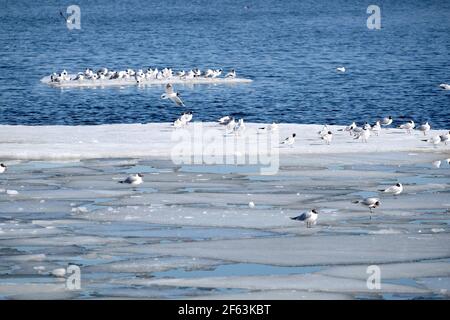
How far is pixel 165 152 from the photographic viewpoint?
27.8m

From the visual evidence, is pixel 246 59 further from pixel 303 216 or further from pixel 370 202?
pixel 303 216

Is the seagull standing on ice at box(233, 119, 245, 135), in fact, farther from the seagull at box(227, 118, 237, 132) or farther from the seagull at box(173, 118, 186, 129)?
the seagull at box(173, 118, 186, 129)

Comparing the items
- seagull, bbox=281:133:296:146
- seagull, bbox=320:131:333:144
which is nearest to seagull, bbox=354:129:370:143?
seagull, bbox=320:131:333:144

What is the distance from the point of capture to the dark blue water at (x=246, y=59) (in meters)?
47.2

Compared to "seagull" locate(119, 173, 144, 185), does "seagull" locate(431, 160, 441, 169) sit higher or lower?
higher

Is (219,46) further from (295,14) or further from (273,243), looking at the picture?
(273,243)

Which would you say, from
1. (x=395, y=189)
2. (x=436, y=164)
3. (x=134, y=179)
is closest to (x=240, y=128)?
(x=436, y=164)

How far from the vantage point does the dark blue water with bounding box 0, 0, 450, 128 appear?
47250 mm

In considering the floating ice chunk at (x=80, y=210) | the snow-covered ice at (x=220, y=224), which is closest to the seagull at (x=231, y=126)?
the snow-covered ice at (x=220, y=224)

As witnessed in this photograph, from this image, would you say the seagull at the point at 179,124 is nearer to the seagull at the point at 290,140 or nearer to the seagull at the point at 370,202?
the seagull at the point at 290,140

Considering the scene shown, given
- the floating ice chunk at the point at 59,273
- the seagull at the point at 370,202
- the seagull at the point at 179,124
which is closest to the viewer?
the floating ice chunk at the point at 59,273
